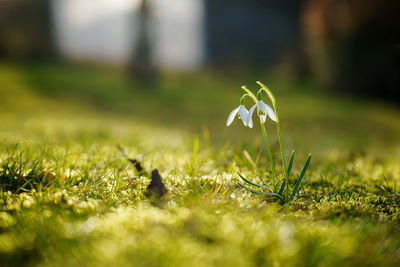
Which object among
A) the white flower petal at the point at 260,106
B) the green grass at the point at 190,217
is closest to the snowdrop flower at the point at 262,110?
the white flower petal at the point at 260,106

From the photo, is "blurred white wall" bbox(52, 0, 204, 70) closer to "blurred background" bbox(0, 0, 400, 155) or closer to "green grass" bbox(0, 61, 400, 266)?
"blurred background" bbox(0, 0, 400, 155)

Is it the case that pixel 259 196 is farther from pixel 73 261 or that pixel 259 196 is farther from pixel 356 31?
pixel 356 31

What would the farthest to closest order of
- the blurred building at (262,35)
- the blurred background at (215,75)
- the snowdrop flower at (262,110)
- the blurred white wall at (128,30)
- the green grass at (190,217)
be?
the blurred white wall at (128,30) < the blurred building at (262,35) < the blurred background at (215,75) < the snowdrop flower at (262,110) < the green grass at (190,217)

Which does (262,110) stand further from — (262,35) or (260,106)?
(262,35)

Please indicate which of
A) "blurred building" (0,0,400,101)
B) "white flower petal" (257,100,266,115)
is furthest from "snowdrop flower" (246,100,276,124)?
"blurred building" (0,0,400,101)

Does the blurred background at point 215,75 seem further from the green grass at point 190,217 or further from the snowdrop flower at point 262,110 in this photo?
the snowdrop flower at point 262,110

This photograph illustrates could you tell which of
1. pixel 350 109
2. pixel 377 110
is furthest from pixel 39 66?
pixel 377 110
